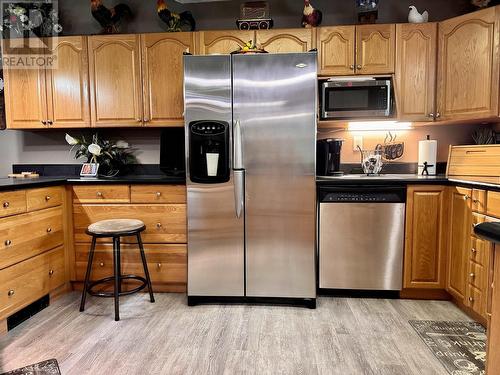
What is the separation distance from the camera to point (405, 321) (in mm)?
2389

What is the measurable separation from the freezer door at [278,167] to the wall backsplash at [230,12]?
1.03m

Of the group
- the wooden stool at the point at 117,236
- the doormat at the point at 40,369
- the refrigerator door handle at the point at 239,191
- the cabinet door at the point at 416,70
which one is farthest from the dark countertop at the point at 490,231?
the cabinet door at the point at 416,70

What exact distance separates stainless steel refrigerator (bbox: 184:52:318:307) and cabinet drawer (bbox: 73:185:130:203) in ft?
1.84

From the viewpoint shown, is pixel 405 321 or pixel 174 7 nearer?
pixel 405 321

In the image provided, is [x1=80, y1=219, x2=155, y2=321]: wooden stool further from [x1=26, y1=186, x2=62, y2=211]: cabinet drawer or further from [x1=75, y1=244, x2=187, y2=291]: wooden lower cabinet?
[x1=26, y1=186, x2=62, y2=211]: cabinet drawer

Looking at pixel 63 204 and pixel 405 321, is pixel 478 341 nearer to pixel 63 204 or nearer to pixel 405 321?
pixel 405 321

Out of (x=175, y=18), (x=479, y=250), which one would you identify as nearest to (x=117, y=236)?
(x=175, y=18)

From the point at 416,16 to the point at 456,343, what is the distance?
7.94 ft

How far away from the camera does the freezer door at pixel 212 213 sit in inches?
99.5

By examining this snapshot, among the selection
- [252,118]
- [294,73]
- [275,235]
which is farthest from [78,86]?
[275,235]

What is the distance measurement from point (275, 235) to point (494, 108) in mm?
1818

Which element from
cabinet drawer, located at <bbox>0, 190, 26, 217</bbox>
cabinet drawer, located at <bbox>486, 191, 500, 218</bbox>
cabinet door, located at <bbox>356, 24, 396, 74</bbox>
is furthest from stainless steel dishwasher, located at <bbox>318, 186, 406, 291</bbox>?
cabinet drawer, located at <bbox>0, 190, 26, 217</bbox>

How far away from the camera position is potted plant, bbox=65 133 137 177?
10.2 ft
